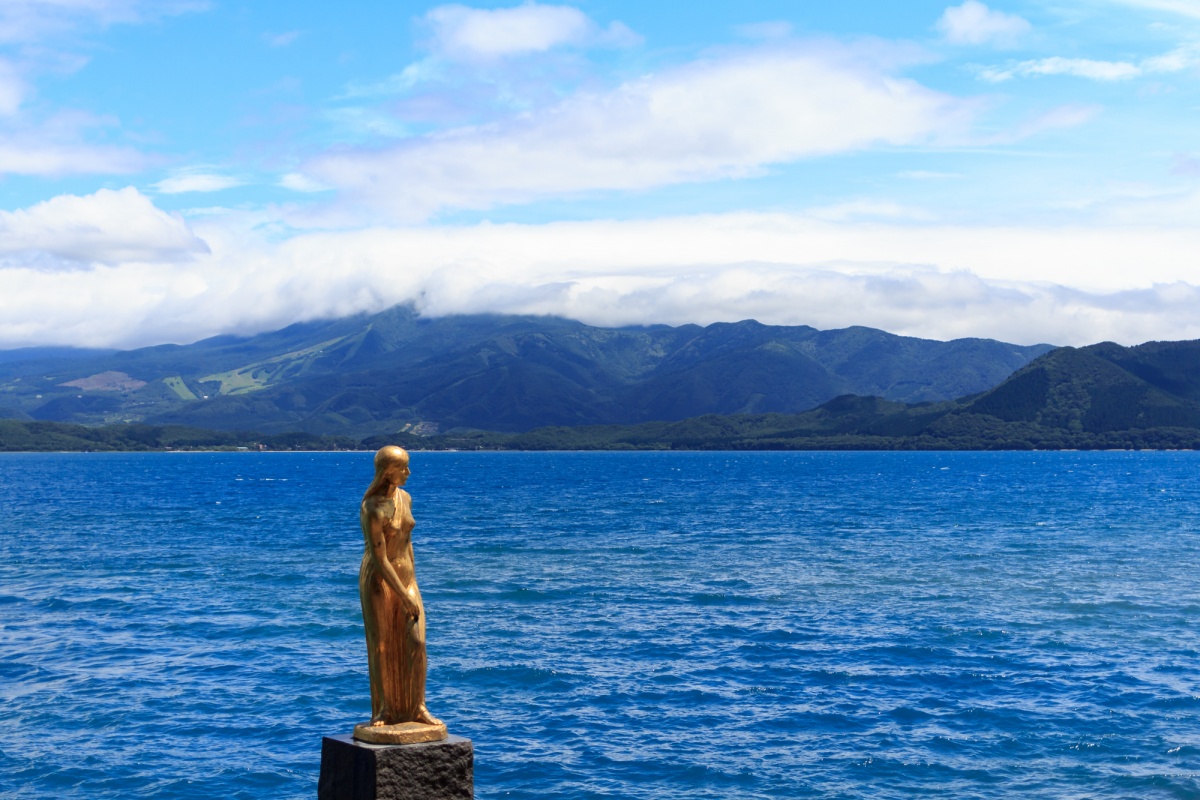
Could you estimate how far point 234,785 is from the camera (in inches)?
1039

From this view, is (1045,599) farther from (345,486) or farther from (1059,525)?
(345,486)

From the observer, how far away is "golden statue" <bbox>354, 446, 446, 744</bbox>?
40.2 ft

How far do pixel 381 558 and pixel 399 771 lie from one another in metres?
2.32

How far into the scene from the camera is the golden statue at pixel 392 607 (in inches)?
483

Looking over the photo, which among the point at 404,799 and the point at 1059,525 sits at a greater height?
the point at 404,799

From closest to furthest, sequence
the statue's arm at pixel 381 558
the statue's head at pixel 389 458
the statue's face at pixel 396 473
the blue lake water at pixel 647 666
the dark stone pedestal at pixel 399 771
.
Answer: the dark stone pedestal at pixel 399 771 → the statue's head at pixel 389 458 → the statue's face at pixel 396 473 → the statue's arm at pixel 381 558 → the blue lake water at pixel 647 666

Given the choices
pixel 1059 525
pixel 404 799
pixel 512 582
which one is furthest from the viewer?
pixel 1059 525

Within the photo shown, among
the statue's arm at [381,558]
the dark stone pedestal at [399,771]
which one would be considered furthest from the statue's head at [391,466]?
the dark stone pedestal at [399,771]

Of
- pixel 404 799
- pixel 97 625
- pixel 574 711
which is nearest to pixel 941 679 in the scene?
pixel 574 711

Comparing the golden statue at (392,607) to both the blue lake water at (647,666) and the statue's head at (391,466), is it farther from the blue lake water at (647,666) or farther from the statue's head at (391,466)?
the blue lake water at (647,666)

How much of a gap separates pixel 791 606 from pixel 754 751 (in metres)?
21.2

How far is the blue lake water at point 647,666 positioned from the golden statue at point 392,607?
1467 centimetres

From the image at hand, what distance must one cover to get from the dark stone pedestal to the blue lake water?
14673mm

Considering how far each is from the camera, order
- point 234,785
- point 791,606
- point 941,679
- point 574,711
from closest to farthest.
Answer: point 234,785 → point 574,711 → point 941,679 → point 791,606
